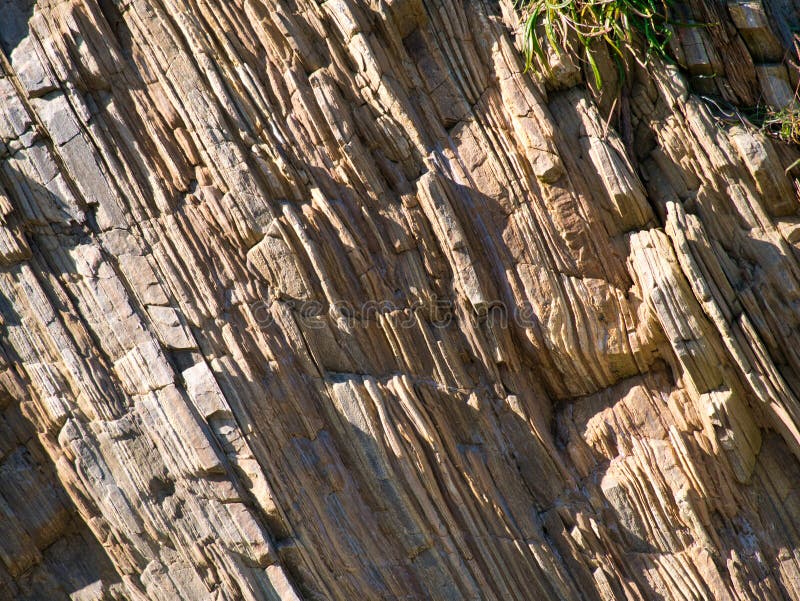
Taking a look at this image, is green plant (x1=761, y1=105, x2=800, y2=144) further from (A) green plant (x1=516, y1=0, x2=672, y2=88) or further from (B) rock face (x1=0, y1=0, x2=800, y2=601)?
(A) green plant (x1=516, y1=0, x2=672, y2=88)

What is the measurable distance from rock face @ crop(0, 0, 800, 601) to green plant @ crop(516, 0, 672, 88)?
250mm

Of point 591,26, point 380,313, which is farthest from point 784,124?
point 380,313

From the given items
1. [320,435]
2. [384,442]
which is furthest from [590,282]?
[320,435]

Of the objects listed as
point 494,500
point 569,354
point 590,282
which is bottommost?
point 494,500

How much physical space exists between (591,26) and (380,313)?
12.5 feet

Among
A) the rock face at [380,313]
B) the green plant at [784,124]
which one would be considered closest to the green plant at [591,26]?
the rock face at [380,313]

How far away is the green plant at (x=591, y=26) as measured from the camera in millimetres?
7504

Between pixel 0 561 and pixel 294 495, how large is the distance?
10.1 feet

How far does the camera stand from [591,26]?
751 cm

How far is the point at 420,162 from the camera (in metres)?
7.68

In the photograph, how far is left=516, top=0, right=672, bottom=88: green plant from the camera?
7.50m

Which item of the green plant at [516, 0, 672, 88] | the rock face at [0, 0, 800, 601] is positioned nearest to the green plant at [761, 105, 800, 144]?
the rock face at [0, 0, 800, 601]

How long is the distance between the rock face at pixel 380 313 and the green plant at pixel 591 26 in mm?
250

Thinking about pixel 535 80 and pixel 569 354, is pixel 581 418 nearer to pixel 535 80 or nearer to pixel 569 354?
pixel 569 354
